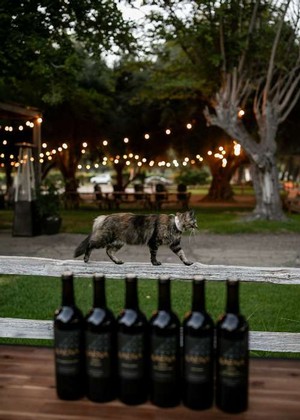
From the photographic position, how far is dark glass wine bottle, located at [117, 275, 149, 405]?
6.02 ft

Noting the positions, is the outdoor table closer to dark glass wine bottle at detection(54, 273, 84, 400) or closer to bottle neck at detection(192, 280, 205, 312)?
dark glass wine bottle at detection(54, 273, 84, 400)

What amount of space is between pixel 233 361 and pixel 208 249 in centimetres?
1108

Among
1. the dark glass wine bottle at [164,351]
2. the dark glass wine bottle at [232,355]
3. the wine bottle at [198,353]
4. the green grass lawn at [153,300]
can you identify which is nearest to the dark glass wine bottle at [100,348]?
the dark glass wine bottle at [164,351]

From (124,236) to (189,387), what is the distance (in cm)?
133

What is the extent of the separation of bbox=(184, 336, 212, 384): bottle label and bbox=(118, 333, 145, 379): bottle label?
0.15 m

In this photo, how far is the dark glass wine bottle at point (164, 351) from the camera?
5.99ft

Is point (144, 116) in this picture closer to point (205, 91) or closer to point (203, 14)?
point (205, 91)

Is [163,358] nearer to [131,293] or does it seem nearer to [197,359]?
[197,359]

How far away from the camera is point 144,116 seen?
28812mm

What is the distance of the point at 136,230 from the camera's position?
3096 millimetres

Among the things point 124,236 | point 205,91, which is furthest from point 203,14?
point 124,236

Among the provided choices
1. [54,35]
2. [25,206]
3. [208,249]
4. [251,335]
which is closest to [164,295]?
[251,335]

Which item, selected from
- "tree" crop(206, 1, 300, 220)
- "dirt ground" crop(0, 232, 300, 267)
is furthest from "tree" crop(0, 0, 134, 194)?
"dirt ground" crop(0, 232, 300, 267)

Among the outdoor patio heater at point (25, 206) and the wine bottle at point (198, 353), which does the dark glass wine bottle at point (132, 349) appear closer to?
the wine bottle at point (198, 353)
